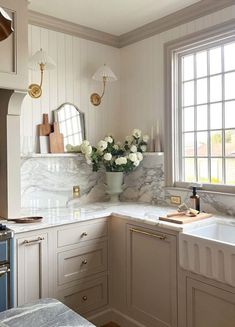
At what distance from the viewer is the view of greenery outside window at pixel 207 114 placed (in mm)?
2488

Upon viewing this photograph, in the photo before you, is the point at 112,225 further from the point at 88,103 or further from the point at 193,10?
the point at 193,10

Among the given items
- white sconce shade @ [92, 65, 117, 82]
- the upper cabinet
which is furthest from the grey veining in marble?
white sconce shade @ [92, 65, 117, 82]

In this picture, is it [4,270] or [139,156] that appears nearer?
[4,270]

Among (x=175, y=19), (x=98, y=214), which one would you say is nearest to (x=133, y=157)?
Answer: (x=98, y=214)

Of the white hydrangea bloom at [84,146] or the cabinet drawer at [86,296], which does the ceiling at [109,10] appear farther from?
the cabinet drawer at [86,296]

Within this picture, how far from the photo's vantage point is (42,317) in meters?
1.11

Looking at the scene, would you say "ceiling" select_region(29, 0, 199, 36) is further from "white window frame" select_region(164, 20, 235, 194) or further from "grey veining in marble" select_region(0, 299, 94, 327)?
"grey veining in marble" select_region(0, 299, 94, 327)

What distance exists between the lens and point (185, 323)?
6.54ft

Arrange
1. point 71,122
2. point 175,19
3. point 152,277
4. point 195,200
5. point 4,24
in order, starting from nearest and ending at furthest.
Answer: point 4,24 → point 152,277 → point 195,200 → point 175,19 → point 71,122

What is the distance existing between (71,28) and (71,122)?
0.88 m

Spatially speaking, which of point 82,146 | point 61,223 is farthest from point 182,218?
point 82,146

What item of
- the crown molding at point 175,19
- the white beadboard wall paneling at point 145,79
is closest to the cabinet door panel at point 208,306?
the white beadboard wall paneling at point 145,79

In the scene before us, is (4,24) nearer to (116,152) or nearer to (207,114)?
(207,114)

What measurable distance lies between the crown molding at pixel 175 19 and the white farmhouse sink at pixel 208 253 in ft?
5.45
